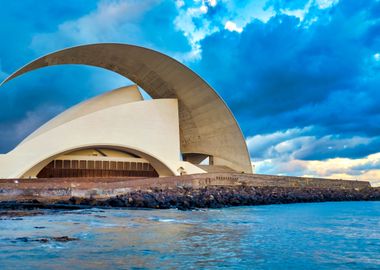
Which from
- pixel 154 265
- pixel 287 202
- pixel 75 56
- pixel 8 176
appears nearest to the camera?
pixel 154 265

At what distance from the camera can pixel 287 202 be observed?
957 inches

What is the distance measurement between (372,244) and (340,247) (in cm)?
93

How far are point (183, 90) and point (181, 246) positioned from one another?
2429 centimetres

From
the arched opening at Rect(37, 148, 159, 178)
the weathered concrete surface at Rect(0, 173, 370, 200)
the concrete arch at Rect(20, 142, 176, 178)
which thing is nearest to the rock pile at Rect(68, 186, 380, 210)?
the weathered concrete surface at Rect(0, 173, 370, 200)

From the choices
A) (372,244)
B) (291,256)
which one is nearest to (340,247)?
(372,244)

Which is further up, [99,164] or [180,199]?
[99,164]

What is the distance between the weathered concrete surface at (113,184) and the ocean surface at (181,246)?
8329mm

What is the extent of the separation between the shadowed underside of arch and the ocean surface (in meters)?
18.8

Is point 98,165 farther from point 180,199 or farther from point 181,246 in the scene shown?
point 181,246

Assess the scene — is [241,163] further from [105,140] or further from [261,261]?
[261,261]

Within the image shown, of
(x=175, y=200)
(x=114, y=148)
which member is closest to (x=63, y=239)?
(x=175, y=200)

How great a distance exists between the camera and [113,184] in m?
19.9

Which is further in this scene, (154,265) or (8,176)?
(8,176)

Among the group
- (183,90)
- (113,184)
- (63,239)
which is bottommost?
(63,239)
